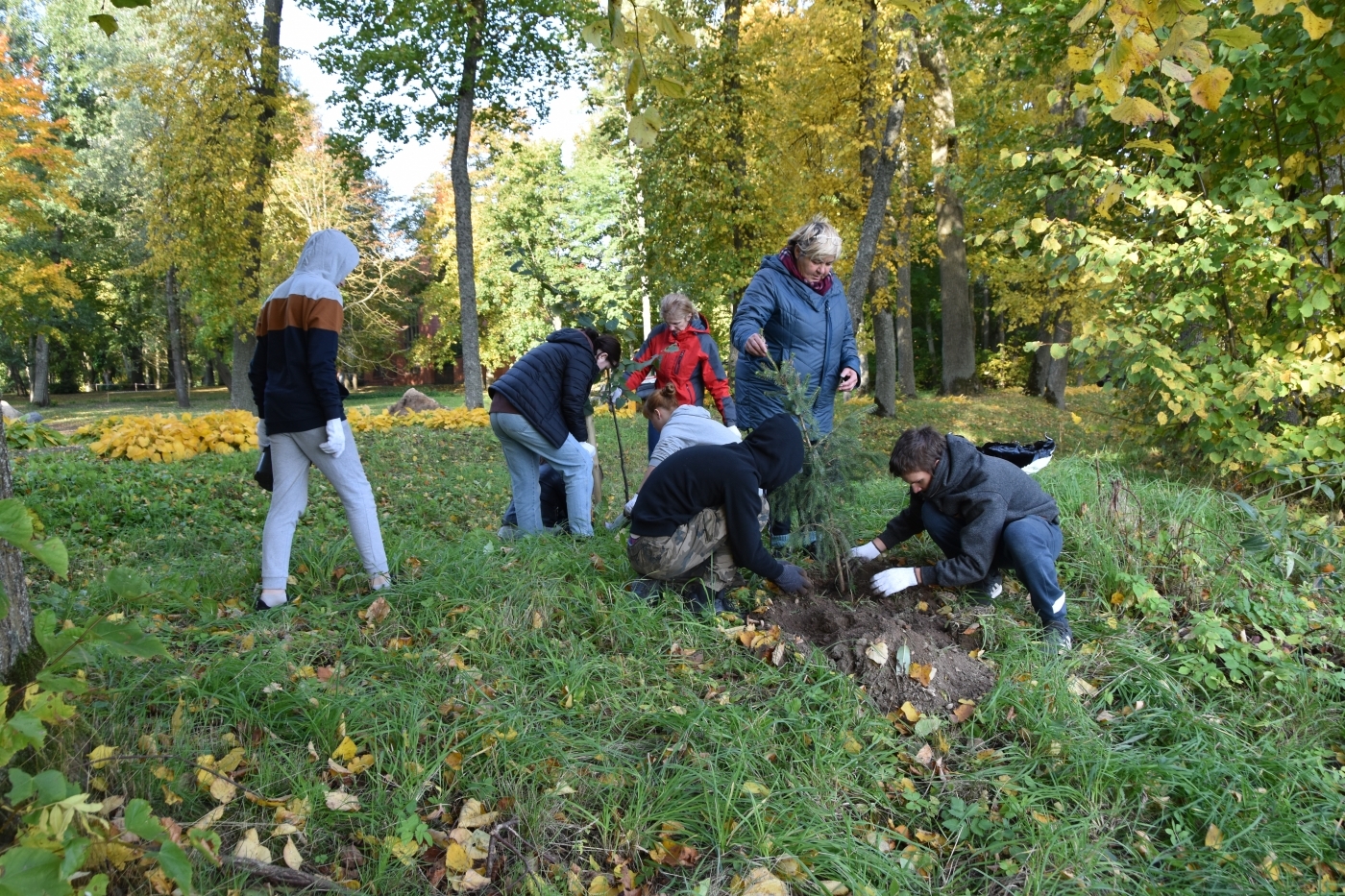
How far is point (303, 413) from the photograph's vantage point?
383 centimetres

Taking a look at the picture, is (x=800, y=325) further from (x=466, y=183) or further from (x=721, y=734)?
(x=466, y=183)

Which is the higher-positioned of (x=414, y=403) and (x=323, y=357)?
(x=323, y=357)

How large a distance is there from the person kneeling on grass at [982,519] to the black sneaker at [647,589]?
100 cm

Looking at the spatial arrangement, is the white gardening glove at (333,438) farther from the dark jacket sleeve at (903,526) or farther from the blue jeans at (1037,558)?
the blue jeans at (1037,558)

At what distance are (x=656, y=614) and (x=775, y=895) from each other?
1.38 m

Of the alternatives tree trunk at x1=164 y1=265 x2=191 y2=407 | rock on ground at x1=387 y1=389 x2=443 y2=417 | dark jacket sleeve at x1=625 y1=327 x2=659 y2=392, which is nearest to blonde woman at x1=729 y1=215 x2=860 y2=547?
dark jacket sleeve at x1=625 y1=327 x2=659 y2=392

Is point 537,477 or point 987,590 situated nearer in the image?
point 987,590

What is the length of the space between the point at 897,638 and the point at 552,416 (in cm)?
246

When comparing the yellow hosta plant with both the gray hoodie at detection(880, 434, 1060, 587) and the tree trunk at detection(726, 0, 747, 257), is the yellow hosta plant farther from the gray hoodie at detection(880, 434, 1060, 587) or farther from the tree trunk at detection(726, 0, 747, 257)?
the gray hoodie at detection(880, 434, 1060, 587)

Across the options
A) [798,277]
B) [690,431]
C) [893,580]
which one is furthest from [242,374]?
[893,580]

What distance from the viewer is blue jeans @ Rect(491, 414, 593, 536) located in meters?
4.92

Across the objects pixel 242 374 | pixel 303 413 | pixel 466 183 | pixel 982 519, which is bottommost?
pixel 982 519

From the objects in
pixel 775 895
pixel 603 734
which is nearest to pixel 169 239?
pixel 603 734

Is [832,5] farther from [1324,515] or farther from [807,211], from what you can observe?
[1324,515]
